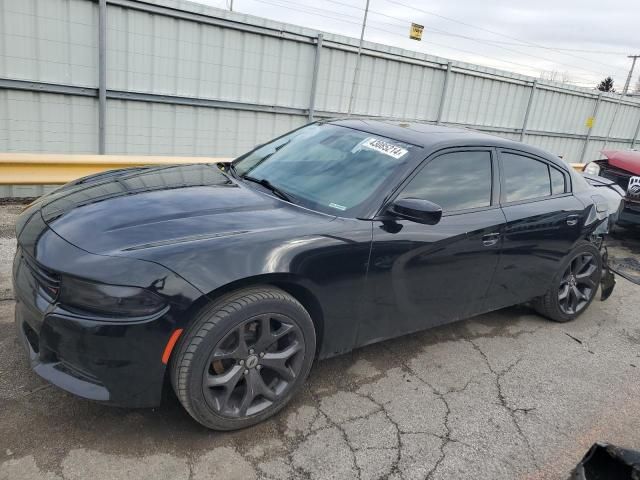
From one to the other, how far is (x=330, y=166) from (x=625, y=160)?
5.68 meters

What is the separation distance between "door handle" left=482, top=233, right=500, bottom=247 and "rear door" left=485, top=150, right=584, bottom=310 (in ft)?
0.35

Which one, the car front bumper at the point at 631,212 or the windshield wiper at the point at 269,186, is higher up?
the windshield wiper at the point at 269,186

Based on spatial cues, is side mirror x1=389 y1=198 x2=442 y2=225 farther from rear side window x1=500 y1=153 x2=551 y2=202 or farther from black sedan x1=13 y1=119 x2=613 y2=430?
rear side window x1=500 y1=153 x2=551 y2=202

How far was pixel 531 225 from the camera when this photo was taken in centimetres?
372

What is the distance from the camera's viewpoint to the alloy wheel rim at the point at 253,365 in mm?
2443

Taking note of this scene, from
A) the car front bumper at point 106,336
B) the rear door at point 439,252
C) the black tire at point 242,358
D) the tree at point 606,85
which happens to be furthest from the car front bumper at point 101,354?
the tree at point 606,85

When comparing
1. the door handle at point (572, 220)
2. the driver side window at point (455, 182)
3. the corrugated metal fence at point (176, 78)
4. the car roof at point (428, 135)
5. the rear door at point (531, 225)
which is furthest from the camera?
the corrugated metal fence at point (176, 78)

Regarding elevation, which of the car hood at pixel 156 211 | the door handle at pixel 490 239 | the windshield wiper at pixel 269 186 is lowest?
the door handle at pixel 490 239

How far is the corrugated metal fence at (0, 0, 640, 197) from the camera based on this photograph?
21.4 ft

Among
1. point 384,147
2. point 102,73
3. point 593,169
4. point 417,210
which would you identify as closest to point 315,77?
point 102,73

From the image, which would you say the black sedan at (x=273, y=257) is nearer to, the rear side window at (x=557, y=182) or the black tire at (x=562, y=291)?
the rear side window at (x=557, y=182)

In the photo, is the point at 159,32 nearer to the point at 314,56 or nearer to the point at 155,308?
the point at 314,56

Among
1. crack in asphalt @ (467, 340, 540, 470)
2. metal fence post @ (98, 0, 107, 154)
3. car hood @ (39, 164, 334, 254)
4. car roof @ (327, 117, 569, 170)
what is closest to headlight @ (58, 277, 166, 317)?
car hood @ (39, 164, 334, 254)

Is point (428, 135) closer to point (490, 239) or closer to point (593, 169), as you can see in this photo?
point (490, 239)
